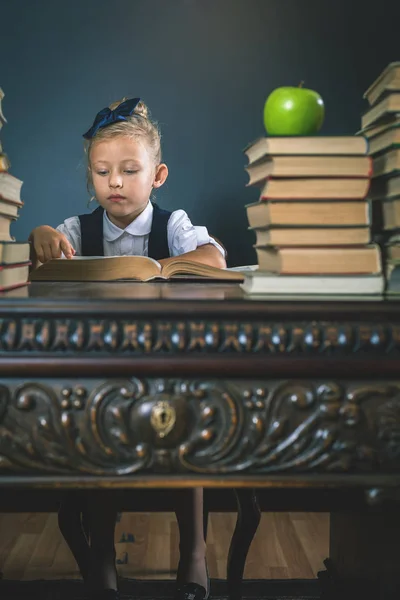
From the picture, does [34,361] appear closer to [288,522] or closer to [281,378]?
[281,378]

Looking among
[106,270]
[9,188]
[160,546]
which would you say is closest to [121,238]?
[160,546]

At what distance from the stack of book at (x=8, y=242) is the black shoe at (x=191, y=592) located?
813 millimetres

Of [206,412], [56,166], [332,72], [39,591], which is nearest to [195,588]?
[39,591]

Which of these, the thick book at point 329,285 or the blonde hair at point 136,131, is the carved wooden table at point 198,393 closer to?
the thick book at point 329,285

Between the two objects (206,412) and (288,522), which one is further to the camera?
(288,522)

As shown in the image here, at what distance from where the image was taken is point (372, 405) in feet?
2.16

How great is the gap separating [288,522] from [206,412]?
5.63 ft

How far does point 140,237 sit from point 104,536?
1.20 metres

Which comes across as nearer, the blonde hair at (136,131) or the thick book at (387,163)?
the thick book at (387,163)

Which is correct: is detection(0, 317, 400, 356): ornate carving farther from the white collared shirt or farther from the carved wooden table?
the white collared shirt

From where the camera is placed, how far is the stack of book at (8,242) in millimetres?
709

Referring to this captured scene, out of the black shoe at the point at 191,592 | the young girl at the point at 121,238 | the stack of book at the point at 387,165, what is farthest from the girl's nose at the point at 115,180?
the stack of book at the point at 387,165

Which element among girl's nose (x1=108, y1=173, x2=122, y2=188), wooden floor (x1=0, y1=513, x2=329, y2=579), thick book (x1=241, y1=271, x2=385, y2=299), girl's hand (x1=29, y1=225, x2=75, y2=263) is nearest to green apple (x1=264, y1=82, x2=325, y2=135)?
thick book (x1=241, y1=271, x2=385, y2=299)

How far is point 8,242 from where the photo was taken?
27.8 inches
